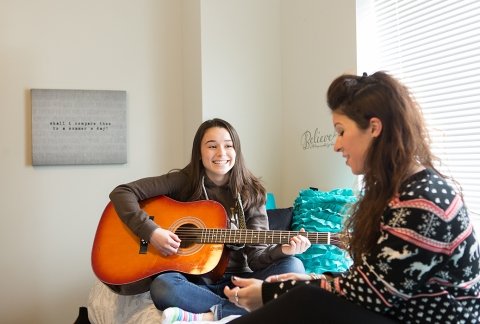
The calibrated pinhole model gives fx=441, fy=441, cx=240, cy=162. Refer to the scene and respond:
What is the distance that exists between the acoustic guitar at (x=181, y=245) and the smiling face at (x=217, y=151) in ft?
0.55

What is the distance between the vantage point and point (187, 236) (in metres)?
1.71

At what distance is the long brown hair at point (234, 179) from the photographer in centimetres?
188

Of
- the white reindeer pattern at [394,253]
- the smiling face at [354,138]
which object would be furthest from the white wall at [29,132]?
the white reindeer pattern at [394,253]

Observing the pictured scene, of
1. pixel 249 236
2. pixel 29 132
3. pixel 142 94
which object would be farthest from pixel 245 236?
pixel 29 132

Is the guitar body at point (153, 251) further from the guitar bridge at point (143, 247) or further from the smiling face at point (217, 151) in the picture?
the smiling face at point (217, 151)

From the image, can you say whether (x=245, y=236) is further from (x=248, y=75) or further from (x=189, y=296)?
(x=248, y=75)

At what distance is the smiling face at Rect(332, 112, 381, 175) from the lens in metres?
0.98

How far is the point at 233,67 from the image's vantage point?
8.43ft

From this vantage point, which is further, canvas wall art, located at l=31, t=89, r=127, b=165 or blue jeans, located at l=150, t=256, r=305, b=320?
canvas wall art, located at l=31, t=89, r=127, b=165

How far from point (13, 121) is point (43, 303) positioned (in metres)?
1.02

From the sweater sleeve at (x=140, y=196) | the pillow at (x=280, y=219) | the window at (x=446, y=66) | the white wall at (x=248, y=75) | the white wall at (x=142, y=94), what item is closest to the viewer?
the window at (x=446, y=66)

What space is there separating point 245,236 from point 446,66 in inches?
39.4

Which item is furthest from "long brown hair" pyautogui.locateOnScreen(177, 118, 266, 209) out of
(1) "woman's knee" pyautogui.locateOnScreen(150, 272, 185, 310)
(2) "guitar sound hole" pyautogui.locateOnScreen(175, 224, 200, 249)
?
(1) "woman's knee" pyautogui.locateOnScreen(150, 272, 185, 310)

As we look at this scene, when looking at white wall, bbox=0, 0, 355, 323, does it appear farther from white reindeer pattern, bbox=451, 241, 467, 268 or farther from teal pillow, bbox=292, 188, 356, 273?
white reindeer pattern, bbox=451, 241, 467, 268
